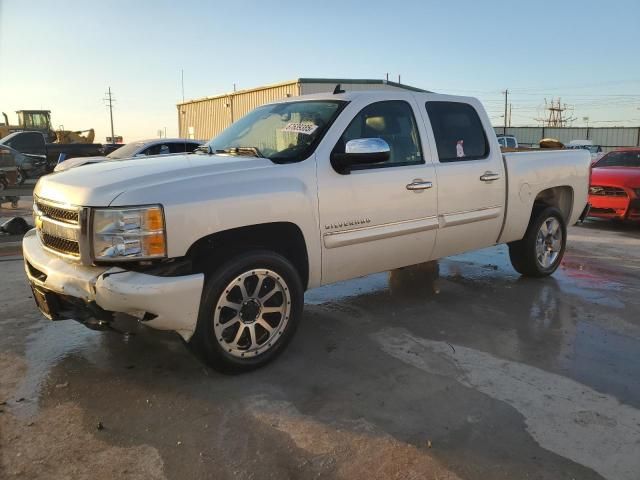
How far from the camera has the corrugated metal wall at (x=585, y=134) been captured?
36.9 meters

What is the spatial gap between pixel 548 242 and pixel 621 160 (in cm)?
657

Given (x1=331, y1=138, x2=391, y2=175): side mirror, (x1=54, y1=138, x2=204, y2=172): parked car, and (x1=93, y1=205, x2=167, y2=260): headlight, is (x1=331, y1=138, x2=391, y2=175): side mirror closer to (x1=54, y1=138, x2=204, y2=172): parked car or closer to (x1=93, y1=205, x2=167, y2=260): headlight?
(x1=93, y1=205, x2=167, y2=260): headlight

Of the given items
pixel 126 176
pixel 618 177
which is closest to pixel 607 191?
pixel 618 177

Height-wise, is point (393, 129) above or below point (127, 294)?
above

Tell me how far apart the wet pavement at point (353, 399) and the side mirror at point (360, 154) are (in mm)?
1367

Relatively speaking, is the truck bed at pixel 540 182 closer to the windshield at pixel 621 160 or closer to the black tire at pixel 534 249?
the black tire at pixel 534 249

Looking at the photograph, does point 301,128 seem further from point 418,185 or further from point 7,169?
point 7,169

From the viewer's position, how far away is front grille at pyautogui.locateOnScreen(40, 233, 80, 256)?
344cm

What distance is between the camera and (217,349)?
3553 mm

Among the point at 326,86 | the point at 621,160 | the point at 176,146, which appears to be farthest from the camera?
the point at 326,86

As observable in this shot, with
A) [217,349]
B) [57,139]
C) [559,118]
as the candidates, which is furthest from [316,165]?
[559,118]

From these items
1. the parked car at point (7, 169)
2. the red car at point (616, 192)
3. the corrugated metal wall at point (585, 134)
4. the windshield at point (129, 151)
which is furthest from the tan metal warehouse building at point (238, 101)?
the corrugated metal wall at point (585, 134)

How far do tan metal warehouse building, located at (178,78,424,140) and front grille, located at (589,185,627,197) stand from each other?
8616 millimetres

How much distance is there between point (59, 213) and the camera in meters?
3.58
